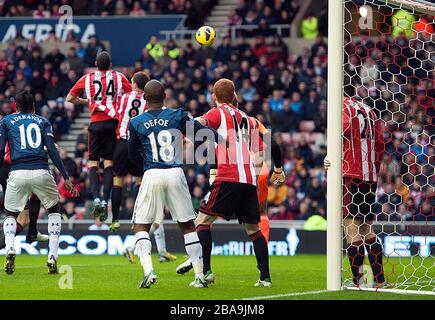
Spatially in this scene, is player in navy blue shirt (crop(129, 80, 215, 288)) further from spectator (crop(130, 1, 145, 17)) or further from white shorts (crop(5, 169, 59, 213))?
spectator (crop(130, 1, 145, 17))

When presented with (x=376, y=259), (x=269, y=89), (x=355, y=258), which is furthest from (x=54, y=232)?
(x=269, y=89)

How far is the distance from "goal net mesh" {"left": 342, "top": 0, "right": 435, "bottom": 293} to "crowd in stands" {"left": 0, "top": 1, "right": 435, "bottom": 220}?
0.16 m

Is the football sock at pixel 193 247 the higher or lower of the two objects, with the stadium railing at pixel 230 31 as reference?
lower

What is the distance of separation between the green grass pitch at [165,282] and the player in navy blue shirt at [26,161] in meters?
0.67

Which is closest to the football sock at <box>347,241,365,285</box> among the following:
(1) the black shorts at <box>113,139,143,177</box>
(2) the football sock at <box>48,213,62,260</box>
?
(2) the football sock at <box>48,213,62,260</box>

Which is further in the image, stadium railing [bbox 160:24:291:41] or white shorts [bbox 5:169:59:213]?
stadium railing [bbox 160:24:291:41]

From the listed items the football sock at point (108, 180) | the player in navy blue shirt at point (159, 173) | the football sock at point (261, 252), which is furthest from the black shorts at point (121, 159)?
the player in navy blue shirt at point (159, 173)

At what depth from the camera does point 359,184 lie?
1137cm

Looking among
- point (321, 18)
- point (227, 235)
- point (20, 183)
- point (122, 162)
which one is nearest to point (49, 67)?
point (321, 18)

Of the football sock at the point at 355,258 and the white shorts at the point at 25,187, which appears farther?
the white shorts at the point at 25,187

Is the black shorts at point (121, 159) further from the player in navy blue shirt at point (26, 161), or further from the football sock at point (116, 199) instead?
the player in navy blue shirt at point (26, 161)

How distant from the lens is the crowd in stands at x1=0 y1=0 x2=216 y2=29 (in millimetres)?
27031

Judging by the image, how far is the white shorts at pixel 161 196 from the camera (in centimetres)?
1069

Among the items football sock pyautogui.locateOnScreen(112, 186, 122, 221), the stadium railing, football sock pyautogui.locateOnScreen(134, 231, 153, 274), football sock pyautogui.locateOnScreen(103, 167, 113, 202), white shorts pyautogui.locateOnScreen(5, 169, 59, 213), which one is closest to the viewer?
football sock pyautogui.locateOnScreen(134, 231, 153, 274)
